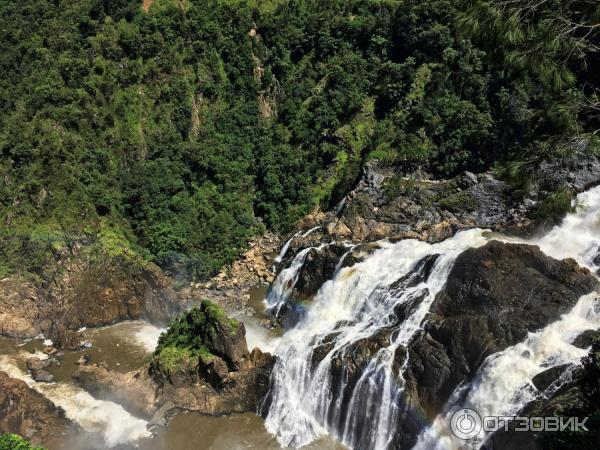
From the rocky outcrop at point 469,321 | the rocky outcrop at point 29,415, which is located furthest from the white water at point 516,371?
the rocky outcrop at point 29,415

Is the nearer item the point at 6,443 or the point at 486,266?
the point at 6,443

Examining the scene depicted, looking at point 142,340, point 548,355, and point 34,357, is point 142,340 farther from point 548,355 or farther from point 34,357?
point 548,355

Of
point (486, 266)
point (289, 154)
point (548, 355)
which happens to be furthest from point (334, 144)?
point (548, 355)

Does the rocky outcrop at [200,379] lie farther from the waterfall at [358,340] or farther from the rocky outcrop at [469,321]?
the rocky outcrop at [469,321]

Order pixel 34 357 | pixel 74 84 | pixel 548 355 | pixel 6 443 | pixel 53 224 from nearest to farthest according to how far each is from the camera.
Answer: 1. pixel 6 443
2. pixel 548 355
3. pixel 34 357
4. pixel 53 224
5. pixel 74 84

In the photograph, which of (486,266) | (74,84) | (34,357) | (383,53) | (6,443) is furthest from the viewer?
(383,53)

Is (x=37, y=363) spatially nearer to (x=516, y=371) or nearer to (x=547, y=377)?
(x=516, y=371)

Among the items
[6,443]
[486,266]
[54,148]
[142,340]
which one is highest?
[54,148]
